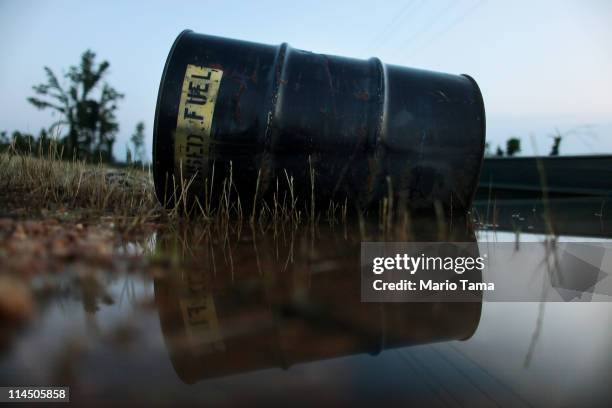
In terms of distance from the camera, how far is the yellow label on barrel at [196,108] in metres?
2.50

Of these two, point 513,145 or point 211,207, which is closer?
point 211,207

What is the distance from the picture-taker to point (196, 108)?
250 cm

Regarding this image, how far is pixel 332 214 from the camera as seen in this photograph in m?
2.77

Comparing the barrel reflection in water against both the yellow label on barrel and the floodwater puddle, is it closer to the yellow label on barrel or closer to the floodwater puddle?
the floodwater puddle

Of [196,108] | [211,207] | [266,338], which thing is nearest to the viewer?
[266,338]

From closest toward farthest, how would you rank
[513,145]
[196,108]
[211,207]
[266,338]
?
[266,338]
[196,108]
[211,207]
[513,145]

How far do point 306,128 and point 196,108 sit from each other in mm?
635

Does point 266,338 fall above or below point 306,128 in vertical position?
below

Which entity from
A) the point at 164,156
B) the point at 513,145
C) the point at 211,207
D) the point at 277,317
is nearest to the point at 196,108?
the point at 164,156

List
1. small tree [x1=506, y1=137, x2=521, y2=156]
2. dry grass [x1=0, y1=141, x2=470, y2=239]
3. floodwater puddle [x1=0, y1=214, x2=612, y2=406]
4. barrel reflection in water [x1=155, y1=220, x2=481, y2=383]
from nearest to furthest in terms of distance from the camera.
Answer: floodwater puddle [x1=0, y1=214, x2=612, y2=406], barrel reflection in water [x1=155, y1=220, x2=481, y2=383], dry grass [x1=0, y1=141, x2=470, y2=239], small tree [x1=506, y1=137, x2=521, y2=156]

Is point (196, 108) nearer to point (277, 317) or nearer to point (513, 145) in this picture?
point (277, 317)

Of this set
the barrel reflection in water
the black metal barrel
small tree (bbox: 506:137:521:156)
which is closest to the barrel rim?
the black metal barrel

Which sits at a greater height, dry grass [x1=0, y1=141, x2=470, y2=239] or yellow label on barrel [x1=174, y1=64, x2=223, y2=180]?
yellow label on barrel [x1=174, y1=64, x2=223, y2=180]

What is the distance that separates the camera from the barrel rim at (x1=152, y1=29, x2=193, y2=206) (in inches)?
98.5
